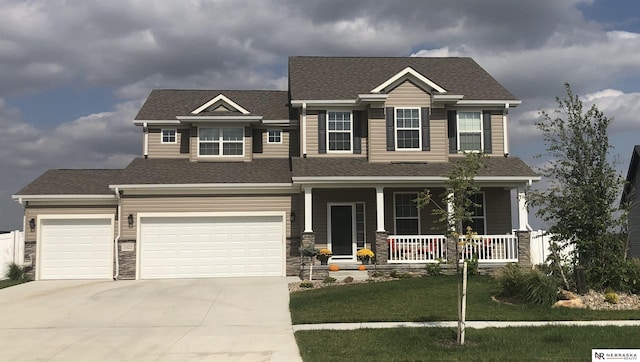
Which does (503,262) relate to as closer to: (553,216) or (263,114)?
(553,216)

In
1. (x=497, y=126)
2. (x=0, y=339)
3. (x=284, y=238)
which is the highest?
(x=497, y=126)

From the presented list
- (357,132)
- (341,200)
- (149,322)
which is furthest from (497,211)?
(149,322)

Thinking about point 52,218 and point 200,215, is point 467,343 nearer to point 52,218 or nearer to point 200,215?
point 200,215

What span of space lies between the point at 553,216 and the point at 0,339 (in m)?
11.9

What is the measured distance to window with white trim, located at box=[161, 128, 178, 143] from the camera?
2153cm

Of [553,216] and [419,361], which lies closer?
[419,361]

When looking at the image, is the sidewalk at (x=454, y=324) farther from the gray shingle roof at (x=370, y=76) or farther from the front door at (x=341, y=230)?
the gray shingle roof at (x=370, y=76)

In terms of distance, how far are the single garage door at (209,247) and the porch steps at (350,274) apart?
108 inches

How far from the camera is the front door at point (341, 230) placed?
1930 centimetres

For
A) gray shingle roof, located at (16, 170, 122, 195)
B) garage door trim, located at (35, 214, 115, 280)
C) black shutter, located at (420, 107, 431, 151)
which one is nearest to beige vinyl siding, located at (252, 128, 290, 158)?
black shutter, located at (420, 107, 431, 151)

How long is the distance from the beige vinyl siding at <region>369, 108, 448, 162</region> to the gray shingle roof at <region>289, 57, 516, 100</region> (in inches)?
51.7

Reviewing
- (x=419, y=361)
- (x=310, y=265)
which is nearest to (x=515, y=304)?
(x=419, y=361)

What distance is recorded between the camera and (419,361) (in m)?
7.98

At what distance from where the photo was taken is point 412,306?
12.0m
